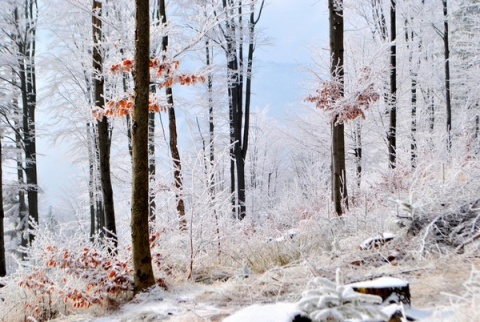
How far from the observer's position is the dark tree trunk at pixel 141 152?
4.42m

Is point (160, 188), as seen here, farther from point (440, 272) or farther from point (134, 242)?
point (440, 272)

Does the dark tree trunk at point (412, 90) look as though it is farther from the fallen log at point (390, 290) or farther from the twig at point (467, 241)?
the fallen log at point (390, 290)

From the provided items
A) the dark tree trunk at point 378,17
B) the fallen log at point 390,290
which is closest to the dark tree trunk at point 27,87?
the dark tree trunk at point 378,17

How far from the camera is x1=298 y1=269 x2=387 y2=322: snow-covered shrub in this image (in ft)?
7.30

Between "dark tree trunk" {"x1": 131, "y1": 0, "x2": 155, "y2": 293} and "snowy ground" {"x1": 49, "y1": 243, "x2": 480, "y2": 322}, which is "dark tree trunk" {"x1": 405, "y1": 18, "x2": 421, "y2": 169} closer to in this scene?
"snowy ground" {"x1": 49, "y1": 243, "x2": 480, "y2": 322}

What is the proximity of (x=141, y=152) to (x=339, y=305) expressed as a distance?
2847 mm

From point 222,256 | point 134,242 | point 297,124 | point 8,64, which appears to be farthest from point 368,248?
point 297,124

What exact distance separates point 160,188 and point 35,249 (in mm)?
2498

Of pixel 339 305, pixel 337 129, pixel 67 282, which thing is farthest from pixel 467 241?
pixel 67 282

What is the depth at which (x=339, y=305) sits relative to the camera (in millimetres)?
2314

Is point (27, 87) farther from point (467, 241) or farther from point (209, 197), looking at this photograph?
point (467, 241)

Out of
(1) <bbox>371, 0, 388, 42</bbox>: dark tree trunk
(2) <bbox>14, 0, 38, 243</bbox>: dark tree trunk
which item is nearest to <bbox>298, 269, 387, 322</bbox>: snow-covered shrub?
(2) <bbox>14, 0, 38, 243</bbox>: dark tree trunk

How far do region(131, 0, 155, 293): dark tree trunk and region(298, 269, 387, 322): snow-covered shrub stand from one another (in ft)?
8.50

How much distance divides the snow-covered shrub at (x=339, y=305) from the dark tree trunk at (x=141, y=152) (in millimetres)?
2589
